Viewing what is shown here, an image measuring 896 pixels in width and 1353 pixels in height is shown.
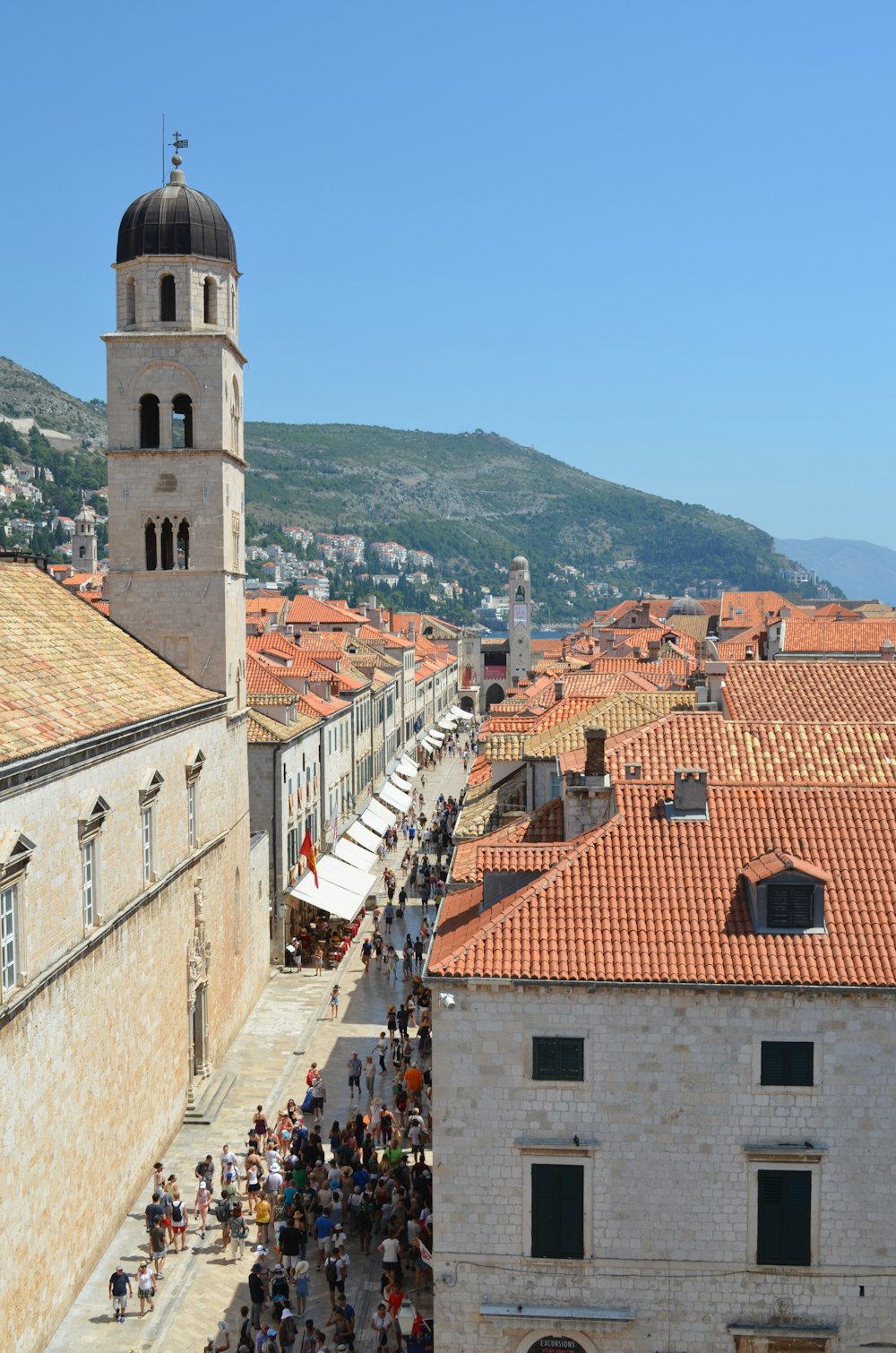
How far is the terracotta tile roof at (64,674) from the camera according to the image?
2359 centimetres

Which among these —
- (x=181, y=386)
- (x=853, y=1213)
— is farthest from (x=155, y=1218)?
(x=181, y=386)

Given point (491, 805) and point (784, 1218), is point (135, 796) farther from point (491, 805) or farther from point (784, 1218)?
point (784, 1218)

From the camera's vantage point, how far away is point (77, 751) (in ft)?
79.0

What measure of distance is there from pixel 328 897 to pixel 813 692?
18.3 m

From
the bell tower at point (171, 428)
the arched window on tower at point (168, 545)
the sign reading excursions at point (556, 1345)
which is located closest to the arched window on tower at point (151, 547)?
the bell tower at point (171, 428)

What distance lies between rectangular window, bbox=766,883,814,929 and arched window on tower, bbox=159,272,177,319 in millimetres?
24103

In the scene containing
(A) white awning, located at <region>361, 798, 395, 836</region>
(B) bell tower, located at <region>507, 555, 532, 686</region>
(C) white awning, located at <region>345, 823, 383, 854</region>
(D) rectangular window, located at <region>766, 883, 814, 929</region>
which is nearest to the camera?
(D) rectangular window, located at <region>766, 883, 814, 929</region>

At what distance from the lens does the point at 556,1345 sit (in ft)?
63.2

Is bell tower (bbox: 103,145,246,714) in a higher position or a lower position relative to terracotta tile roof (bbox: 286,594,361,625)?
higher

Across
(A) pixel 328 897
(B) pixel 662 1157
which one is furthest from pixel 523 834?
(A) pixel 328 897

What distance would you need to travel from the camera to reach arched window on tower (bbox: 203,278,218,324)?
36562 millimetres

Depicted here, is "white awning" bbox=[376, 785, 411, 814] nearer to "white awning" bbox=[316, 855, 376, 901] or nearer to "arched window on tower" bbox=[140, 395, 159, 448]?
"white awning" bbox=[316, 855, 376, 901]

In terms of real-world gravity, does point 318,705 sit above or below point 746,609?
below

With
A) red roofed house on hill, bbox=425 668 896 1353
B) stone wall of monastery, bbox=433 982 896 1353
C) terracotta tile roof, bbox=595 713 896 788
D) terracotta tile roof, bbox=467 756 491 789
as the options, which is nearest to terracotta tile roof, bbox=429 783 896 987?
red roofed house on hill, bbox=425 668 896 1353
